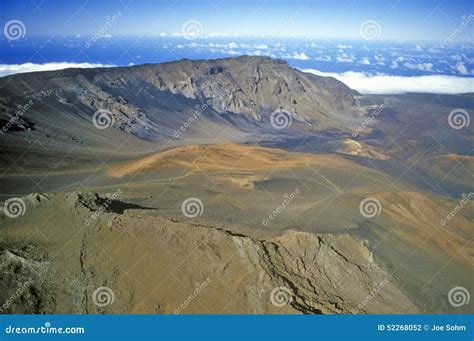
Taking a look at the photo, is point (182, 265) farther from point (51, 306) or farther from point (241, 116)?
point (241, 116)

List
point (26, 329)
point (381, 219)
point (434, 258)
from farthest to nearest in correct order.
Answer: point (381, 219) < point (434, 258) < point (26, 329)

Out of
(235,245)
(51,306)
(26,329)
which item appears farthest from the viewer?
(235,245)

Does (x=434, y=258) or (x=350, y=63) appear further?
(x=350, y=63)

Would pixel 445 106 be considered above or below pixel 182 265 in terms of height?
above

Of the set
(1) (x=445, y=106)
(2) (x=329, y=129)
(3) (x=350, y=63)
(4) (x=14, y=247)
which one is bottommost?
(4) (x=14, y=247)

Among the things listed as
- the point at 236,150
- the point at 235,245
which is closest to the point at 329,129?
the point at 236,150

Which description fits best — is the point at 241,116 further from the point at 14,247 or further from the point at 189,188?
the point at 14,247
